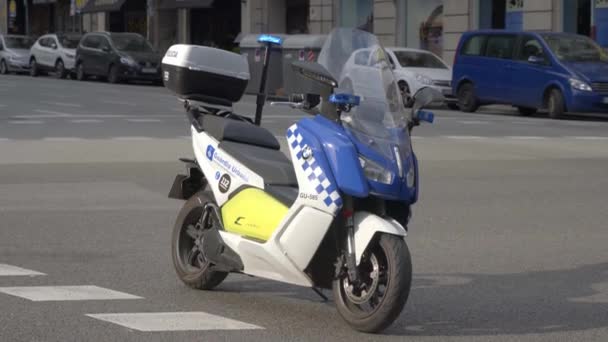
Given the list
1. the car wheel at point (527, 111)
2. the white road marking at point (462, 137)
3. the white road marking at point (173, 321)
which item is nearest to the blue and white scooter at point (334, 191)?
the white road marking at point (173, 321)

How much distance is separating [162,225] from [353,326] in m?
4.18

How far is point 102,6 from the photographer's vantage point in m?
57.6

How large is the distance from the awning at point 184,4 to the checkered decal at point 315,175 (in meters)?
42.6

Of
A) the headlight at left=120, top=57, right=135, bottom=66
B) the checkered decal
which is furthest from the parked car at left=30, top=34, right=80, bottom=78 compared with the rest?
the checkered decal

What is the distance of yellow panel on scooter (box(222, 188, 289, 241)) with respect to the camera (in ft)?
23.2

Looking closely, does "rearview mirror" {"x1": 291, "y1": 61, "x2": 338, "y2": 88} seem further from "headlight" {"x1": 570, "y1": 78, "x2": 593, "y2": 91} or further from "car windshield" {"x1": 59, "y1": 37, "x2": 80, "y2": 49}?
"car windshield" {"x1": 59, "y1": 37, "x2": 80, "y2": 49}

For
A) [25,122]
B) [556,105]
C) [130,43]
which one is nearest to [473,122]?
[556,105]

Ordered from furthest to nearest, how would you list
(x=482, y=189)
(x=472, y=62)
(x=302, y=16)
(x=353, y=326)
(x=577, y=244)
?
(x=302, y=16)
(x=472, y=62)
(x=482, y=189)
(x=577, y=244)
(x=353, y=326)

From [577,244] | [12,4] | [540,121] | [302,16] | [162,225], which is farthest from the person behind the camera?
[12,4]

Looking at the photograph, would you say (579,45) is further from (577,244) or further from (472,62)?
(577,244)

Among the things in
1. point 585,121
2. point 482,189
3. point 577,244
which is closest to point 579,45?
point 585,121

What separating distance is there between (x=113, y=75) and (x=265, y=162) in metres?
35.5

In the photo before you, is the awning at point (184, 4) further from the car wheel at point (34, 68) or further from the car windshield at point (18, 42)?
the car wheel at point (34, 68)

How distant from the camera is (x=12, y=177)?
45.7 feet
